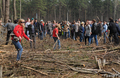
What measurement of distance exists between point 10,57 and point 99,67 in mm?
3577

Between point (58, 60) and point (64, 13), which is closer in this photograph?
point (58, 60)

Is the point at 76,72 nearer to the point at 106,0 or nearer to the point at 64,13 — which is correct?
the point at 106,0

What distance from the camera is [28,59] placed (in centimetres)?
534

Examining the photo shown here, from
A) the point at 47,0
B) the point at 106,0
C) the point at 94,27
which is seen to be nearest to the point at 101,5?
the point at 106,0

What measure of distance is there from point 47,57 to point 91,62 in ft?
6.25

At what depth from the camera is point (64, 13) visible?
6078 cm

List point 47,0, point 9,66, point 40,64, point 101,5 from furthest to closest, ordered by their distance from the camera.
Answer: point 47,0 < point 101,5 < point 40,64 < point 9,66

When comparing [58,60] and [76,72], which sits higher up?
[58,60]

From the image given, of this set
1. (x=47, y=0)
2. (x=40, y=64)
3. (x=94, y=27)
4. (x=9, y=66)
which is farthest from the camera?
(x=47, y=0)

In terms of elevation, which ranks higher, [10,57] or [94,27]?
[94,27]

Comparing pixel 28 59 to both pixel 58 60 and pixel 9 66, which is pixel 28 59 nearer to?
pixel 9 66

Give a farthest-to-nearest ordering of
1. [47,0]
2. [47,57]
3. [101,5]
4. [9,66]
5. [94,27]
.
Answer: [47,0] → [101,5] → [94,27] → [47,57] → [9,66]

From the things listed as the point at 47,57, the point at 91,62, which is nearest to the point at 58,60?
the point at 47,57

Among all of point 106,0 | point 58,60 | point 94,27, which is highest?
point 106,0
